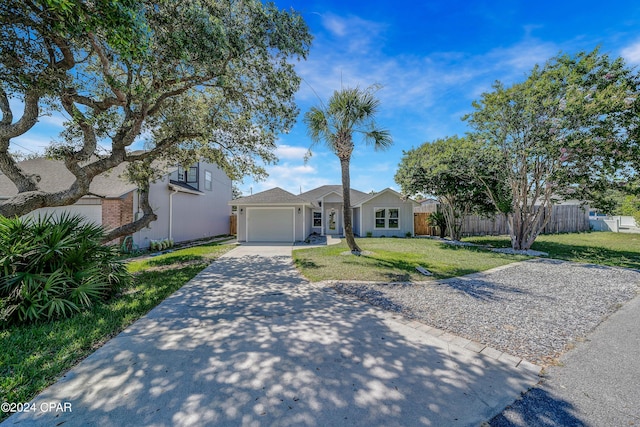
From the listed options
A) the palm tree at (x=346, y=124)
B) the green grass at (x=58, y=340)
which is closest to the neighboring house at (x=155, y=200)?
→ the green grass at (x=58, y=340)

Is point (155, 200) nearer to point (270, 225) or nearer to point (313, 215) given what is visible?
point (270, 225)

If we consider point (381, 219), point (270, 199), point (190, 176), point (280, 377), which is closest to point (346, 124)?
point (270, 199)

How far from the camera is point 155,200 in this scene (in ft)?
45.2

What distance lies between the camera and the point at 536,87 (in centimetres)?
997

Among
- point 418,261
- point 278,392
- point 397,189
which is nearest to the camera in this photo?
point 278,392

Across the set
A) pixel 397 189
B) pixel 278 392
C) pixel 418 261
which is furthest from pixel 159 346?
pixel 397 189

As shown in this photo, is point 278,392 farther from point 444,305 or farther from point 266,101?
point 266,101

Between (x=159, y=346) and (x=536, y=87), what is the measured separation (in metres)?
13.7

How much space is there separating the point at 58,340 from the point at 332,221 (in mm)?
19368

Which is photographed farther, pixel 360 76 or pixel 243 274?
Answer: pixel 360 76

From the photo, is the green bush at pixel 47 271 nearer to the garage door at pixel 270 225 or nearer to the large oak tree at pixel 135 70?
the large oak tree at pixel 135 70

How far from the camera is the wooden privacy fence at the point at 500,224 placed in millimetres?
20219

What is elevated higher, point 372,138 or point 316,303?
point 372,138

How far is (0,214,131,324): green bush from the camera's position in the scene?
4.14 metres
